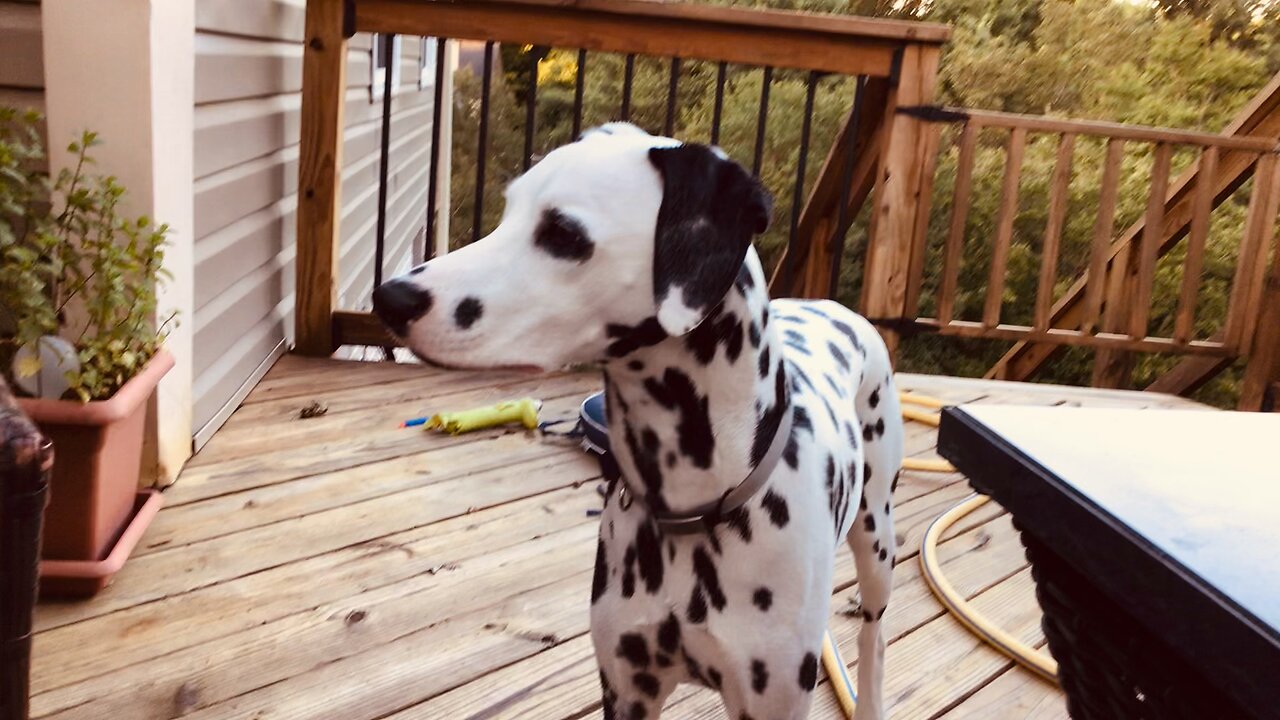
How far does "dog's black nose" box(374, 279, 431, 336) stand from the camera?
1039 mm

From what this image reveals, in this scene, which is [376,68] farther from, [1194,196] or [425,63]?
[1194,196]

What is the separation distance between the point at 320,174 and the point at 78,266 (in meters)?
1.42

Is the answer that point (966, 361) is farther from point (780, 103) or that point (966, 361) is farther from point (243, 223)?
point (243, 223)

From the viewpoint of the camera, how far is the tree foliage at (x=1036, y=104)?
292 inches

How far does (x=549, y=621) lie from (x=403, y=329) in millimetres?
1168

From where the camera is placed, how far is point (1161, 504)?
75 cm

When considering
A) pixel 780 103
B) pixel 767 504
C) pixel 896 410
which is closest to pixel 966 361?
pixel 780 103

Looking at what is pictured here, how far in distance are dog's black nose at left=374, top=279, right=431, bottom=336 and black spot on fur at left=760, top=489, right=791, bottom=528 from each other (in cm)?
45

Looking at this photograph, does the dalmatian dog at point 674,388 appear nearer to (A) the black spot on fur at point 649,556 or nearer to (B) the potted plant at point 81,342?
(A) the black spot on fur at point 649,556

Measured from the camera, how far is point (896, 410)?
1.77 metres

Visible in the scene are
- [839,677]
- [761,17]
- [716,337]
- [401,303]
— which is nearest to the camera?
[401,303]

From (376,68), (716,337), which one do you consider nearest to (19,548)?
(716,337)

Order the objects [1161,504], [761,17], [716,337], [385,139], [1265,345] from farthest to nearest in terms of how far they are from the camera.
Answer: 1. [1265,345]
2. [385,139]
3. [761,17]
4. [716,337]
5. [1161,504]

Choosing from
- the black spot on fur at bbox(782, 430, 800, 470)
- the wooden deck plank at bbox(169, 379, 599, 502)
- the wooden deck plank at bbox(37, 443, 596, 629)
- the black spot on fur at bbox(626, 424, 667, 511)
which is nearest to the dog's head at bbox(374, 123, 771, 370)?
the black spot on fur at bbox(626, 424, 667, 511)
